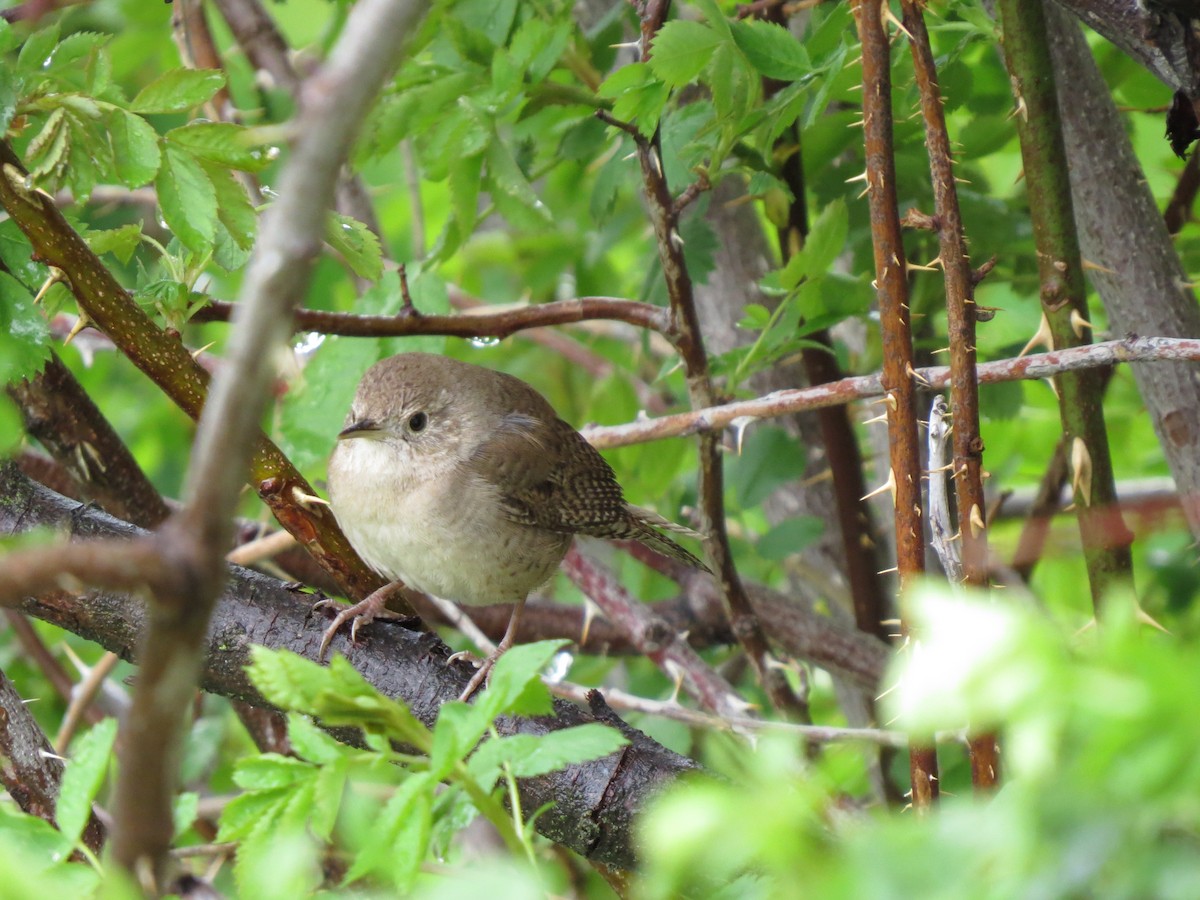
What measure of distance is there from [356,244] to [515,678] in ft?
4.34

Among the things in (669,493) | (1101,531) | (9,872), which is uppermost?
(9,872)

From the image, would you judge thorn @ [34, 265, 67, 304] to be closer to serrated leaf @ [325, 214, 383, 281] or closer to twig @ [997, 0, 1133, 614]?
serrated leaf @ [325, 214, 383, 281]

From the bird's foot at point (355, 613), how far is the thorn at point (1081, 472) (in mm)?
1364

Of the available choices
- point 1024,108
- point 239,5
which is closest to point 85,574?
point 1024,108

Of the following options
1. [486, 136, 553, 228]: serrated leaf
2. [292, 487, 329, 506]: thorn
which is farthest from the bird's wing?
[292, 487, 329, 506]: thorn

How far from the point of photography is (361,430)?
3.25 m

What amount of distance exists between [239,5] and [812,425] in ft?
7.73

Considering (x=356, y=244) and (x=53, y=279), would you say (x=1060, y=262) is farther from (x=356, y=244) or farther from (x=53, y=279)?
(x=53, y=279)

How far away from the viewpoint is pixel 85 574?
0.76 meters

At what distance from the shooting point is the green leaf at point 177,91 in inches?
79.8

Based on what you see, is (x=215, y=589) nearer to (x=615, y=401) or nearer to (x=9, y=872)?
(x=9, y=872)

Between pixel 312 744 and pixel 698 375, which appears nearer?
pixel 312 744

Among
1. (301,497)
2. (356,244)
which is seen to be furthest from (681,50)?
(301,497)

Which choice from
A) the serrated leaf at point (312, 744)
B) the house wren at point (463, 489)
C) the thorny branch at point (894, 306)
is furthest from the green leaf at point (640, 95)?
the serrated leaf at point (312, 744)
